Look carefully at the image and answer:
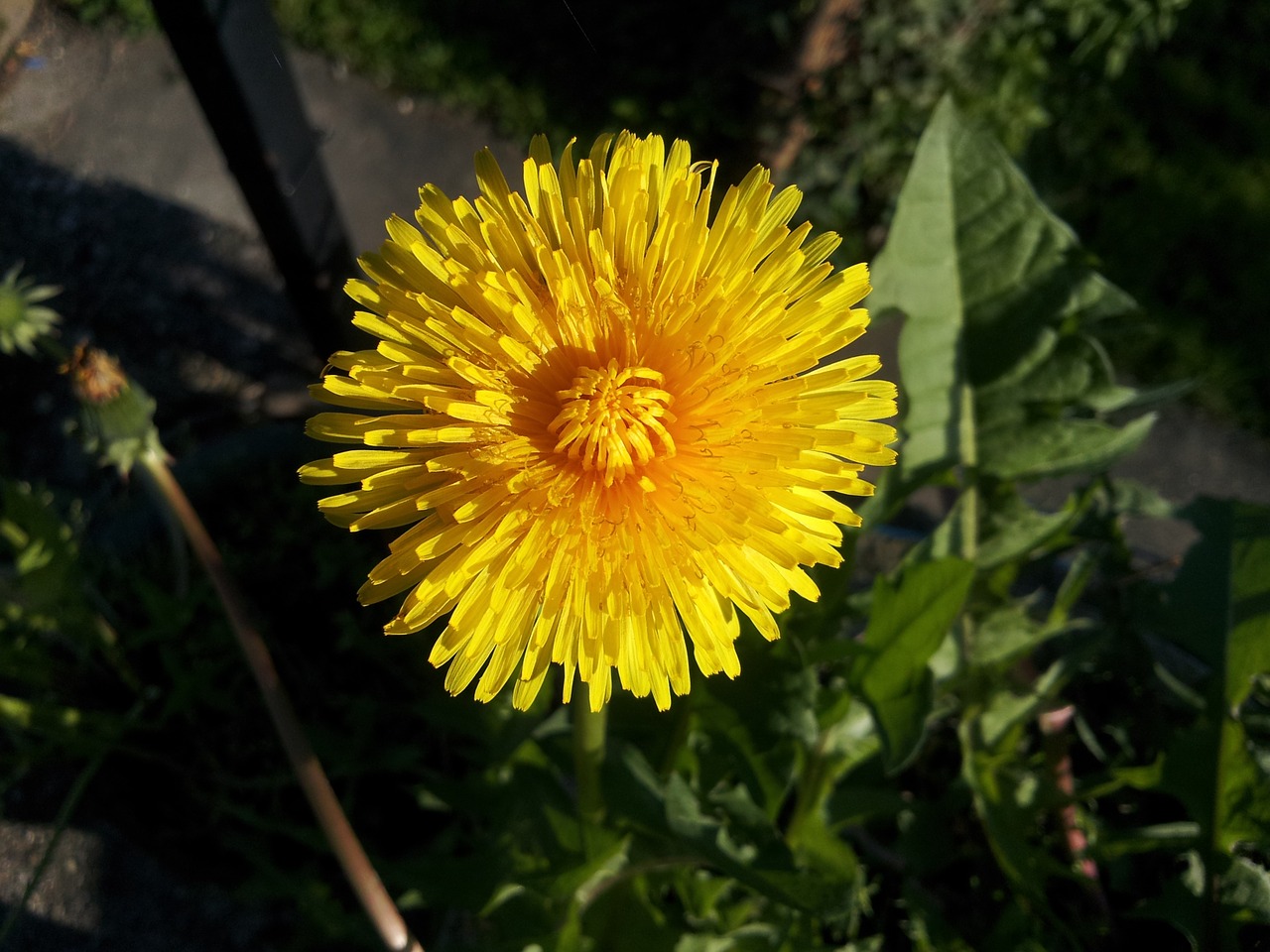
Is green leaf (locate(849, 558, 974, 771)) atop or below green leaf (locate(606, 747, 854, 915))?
atop

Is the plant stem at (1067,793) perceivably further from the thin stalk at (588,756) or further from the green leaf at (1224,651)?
the thin stalk at (588,756)

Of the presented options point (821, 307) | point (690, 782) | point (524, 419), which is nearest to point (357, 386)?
point (524, 419)

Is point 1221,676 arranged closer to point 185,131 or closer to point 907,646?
point 907,646

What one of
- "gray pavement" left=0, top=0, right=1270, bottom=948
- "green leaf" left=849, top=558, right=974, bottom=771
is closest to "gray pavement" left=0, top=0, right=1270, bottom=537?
"gray pavement" left=0, top=0, right=1270, bottom=948

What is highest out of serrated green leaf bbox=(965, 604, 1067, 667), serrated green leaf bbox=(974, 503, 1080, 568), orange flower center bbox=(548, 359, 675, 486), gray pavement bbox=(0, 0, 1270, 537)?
gray pavement bbox=(0, 0, 1270, 537)

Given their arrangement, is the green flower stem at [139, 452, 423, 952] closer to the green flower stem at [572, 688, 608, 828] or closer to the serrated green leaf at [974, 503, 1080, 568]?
the green flower stem at [572, 688, 608, 828]

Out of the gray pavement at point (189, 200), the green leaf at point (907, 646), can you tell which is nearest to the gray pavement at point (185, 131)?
the gray pavement at point (189, 200)
